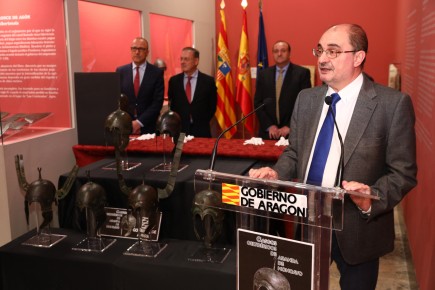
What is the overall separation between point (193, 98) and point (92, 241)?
2333 millimetres

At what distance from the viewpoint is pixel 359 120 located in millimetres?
1657

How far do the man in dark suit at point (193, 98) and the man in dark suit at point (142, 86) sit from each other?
1.23 ft

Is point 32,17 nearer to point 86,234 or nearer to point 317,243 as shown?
point 86,234

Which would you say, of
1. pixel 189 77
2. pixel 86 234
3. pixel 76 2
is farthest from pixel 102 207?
pixel 189 77

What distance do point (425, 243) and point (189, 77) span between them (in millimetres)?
2689

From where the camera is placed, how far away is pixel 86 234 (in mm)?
2727

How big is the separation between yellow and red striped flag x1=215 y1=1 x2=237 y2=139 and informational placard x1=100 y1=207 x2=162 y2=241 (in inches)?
154

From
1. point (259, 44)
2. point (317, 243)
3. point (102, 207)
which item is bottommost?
point (102, 207)

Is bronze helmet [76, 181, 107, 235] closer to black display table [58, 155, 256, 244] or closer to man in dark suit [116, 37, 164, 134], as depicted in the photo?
black display table [58, 155, 256, 244]

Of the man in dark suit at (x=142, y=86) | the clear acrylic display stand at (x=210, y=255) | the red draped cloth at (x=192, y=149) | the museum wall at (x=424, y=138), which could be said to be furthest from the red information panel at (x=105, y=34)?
the museum wall at (x=424, y=138)

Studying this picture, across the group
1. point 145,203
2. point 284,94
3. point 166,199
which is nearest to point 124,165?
point 166,199

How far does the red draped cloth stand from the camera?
3.20 m

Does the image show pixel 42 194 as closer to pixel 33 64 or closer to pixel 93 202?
pixel 93 202

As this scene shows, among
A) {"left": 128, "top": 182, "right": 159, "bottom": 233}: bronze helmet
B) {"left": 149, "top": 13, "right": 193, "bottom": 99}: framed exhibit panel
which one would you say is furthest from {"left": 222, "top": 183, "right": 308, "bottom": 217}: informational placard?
{"left": 149, "top": 13, "right": 193, "bottom": 99}: framed exhibit panel
